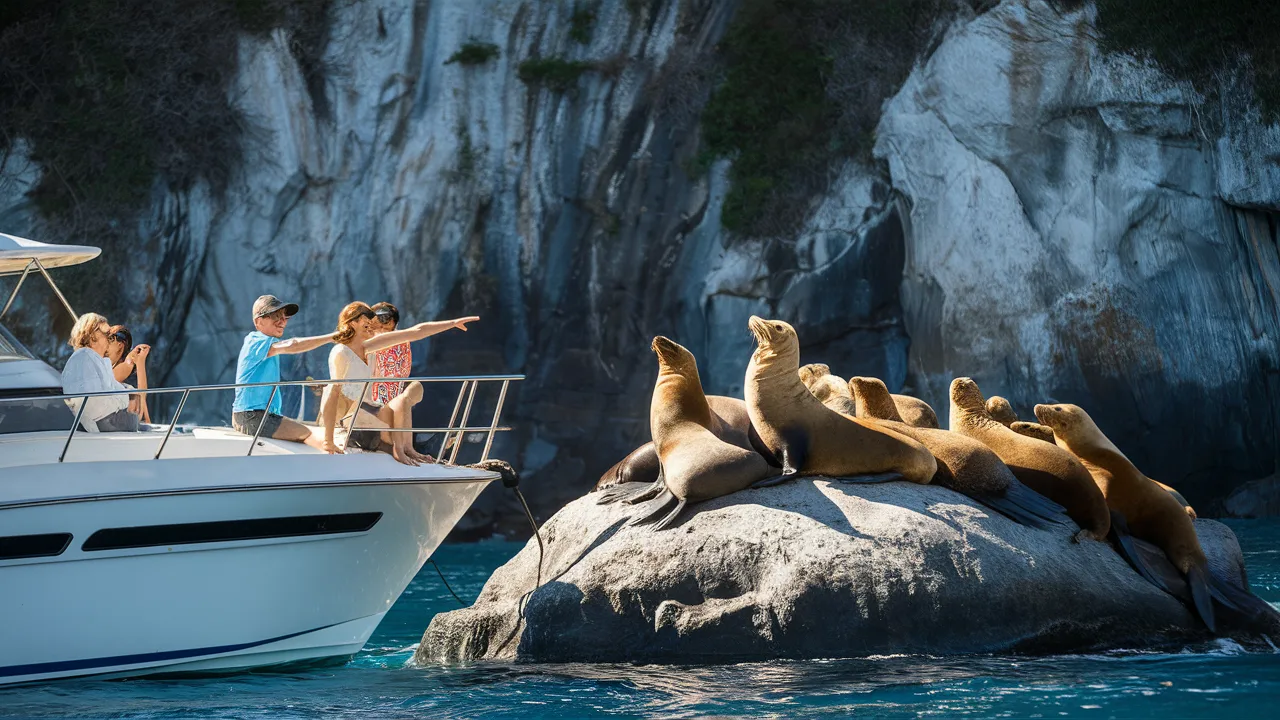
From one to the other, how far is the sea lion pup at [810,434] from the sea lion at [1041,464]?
564 mm

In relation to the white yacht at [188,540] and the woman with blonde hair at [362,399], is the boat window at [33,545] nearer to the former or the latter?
the white yacht at [188,540]

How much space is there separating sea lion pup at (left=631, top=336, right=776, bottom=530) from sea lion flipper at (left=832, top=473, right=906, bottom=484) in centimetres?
40

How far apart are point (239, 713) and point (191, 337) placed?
14.7 m

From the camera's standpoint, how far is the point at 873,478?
22.2 ft

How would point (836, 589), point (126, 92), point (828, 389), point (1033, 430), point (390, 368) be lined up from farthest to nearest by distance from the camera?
1. point (126, 92)
2. point (828, 389)
3. point (390, 368)
4. point (1033, 430)
5. point (836, 589)

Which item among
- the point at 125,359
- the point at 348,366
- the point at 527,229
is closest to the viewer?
the point at 348,366

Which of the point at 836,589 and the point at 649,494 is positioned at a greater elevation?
the point at 649,494

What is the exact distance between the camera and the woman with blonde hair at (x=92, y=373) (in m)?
7.18

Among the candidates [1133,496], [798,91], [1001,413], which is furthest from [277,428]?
[798,91]

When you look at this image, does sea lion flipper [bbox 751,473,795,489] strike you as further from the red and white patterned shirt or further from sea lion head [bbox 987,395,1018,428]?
the red and white patterned shirt

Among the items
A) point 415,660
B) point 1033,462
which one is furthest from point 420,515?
point 1033,462

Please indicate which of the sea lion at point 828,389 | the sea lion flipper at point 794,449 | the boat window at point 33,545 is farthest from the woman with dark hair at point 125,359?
the sea lion at point 828,389

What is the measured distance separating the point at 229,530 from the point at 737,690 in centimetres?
289

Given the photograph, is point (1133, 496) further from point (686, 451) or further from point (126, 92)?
point (126, 92)
